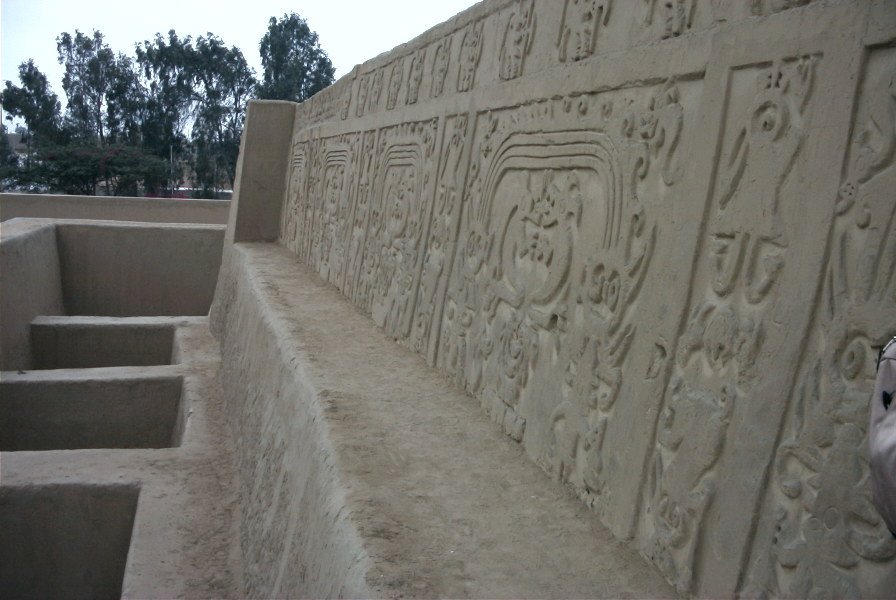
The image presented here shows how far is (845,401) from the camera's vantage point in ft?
4.89

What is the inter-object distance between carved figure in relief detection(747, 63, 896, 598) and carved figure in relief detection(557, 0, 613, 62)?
48.3 inches

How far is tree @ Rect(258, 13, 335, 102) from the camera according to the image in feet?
92.1

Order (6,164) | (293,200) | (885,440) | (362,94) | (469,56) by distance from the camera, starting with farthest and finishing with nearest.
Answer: (6,164)
(293,200)
(362,94)
(469,56)
(885,440)

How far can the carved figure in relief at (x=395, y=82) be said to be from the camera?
5.09 meters

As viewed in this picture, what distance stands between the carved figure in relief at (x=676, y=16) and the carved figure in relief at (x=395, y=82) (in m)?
2.98

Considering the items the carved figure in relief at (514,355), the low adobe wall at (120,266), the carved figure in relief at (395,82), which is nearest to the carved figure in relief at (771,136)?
the carved figure in relief at (514,355)

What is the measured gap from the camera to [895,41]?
57.6 inches

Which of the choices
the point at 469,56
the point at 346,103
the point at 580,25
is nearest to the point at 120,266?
the point at 346,103

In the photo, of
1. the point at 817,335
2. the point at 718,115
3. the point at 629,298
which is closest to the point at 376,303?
the point at 629,298

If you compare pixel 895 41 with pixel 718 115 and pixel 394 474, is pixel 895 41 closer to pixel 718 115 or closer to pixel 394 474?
pixel 718 115

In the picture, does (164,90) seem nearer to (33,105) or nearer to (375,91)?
(33,105)

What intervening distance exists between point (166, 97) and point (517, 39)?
26.3 m

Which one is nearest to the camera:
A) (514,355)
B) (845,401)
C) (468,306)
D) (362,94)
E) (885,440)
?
(885,440)

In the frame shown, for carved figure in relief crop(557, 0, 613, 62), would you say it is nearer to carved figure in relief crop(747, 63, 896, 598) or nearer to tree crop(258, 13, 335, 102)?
carved figure in relief crop(747, 63, 896, 598)
